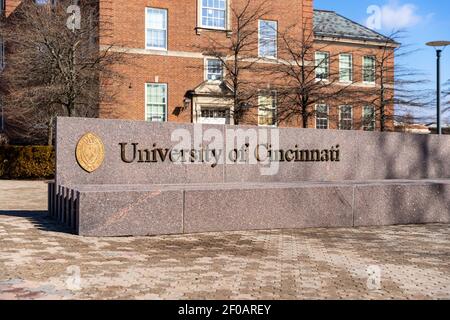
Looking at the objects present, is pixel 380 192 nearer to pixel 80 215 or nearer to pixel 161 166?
pixel 161 166

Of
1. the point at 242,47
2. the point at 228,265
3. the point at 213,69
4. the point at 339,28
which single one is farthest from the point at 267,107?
the point at 228,265

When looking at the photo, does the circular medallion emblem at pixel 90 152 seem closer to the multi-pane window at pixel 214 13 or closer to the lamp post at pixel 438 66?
the lamp post at pixel 438 66

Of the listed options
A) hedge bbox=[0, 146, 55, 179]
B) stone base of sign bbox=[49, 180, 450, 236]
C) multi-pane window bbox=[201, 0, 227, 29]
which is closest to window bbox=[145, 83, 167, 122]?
multi-pane window bbox=[201, 0, 227, 29]

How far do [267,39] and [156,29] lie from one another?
638cm

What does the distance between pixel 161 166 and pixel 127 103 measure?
50.7 feet

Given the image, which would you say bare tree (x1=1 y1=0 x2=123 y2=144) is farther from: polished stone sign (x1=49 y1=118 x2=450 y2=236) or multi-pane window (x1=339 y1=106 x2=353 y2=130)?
multi-pane window (x1=339 y1=106 x2=353 y2=130)

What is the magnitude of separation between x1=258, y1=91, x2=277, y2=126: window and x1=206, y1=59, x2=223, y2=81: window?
3.25 m

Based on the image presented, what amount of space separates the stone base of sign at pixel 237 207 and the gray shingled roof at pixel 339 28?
25.9m

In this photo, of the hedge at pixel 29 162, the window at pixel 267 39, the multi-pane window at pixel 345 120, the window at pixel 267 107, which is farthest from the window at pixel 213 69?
the hedge at pixel 29 162

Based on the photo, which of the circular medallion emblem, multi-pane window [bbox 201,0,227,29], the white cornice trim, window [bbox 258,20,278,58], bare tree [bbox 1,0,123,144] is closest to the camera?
the circular medallion emblem

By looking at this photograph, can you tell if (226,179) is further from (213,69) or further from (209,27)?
(209,27)

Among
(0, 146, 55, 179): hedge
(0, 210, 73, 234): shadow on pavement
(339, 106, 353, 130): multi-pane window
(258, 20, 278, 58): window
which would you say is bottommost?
(0, 210, 73, 234): shadow on pavement

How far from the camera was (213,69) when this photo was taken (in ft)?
94.2

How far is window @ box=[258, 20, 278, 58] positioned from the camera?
95.9 ft
